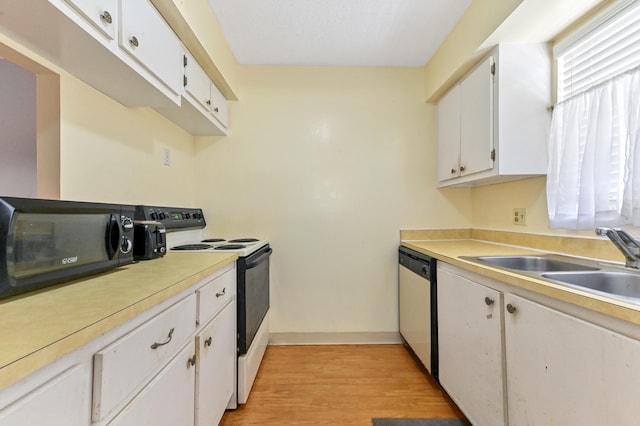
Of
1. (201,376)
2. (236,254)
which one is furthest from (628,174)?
(201,376)

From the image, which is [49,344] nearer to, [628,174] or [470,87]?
[628,174]

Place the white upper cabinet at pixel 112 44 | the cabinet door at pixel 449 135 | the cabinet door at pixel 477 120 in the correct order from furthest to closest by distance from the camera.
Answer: the cabinet door at pixel 449 135 < the cabinet door at pixel 477 120 < the white upper cabinet at pixel 112 44

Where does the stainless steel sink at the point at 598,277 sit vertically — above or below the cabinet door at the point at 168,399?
above

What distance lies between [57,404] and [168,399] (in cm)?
44

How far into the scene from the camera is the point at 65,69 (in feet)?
3.80

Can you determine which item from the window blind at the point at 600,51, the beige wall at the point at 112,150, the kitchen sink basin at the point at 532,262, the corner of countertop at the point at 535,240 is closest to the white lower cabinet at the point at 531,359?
the kitchen sink basin at the point at 532,262

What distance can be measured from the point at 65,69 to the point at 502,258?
7.39 feet

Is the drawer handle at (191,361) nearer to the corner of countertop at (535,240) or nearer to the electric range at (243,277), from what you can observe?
the electric range at (243,277)

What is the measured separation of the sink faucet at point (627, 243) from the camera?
1100 millimetres

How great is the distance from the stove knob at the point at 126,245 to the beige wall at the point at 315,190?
134cm

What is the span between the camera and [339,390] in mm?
1776

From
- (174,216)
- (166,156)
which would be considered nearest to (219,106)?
(166,156)

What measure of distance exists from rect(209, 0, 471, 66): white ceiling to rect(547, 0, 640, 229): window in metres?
0.73

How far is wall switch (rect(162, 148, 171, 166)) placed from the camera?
1940 mm
